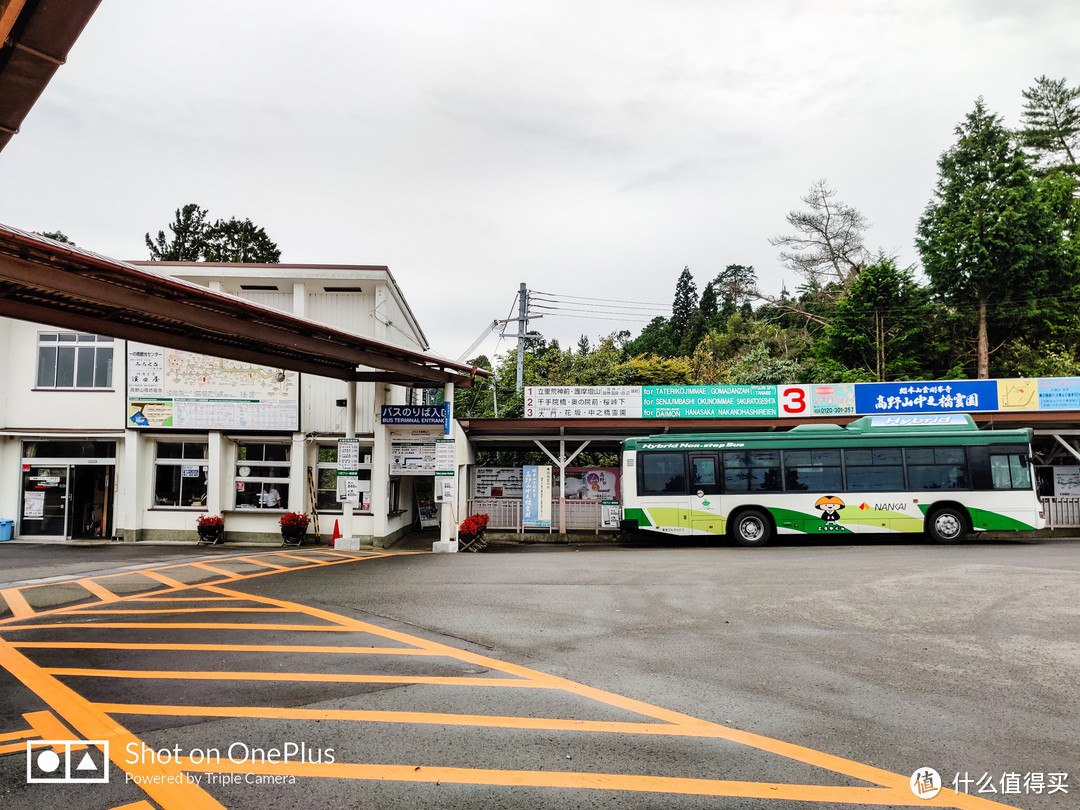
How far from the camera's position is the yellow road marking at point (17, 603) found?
7.71 m

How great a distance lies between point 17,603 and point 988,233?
33.5 meters

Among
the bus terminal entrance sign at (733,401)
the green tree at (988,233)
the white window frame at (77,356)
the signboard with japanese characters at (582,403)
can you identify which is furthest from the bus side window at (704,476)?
the green tree at (988,233)

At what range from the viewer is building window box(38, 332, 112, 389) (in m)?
17.4

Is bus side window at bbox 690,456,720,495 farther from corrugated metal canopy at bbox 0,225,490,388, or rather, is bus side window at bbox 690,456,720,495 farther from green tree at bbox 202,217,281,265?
green tree at bbox 202,217,281,265

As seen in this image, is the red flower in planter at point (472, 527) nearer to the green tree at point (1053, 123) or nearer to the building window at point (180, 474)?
the building window at point (180, 474)

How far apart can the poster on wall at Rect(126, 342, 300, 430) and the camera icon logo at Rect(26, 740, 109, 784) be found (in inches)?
527

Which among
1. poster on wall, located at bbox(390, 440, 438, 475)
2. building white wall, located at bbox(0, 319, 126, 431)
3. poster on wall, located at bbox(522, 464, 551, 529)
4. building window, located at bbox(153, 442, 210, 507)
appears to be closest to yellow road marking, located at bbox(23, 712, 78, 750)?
poster on wall, located at bbox(390, 440, 438, 475)

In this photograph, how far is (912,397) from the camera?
18.3 metres

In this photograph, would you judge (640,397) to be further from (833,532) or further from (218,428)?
(218,428)

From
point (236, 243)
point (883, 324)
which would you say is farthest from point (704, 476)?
point (236, 243)

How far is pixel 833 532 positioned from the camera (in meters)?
15.0

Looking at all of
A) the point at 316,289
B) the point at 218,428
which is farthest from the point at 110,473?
the point at 316,289

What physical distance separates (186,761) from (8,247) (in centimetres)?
600

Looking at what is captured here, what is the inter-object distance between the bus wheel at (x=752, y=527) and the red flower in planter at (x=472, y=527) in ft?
20.0
